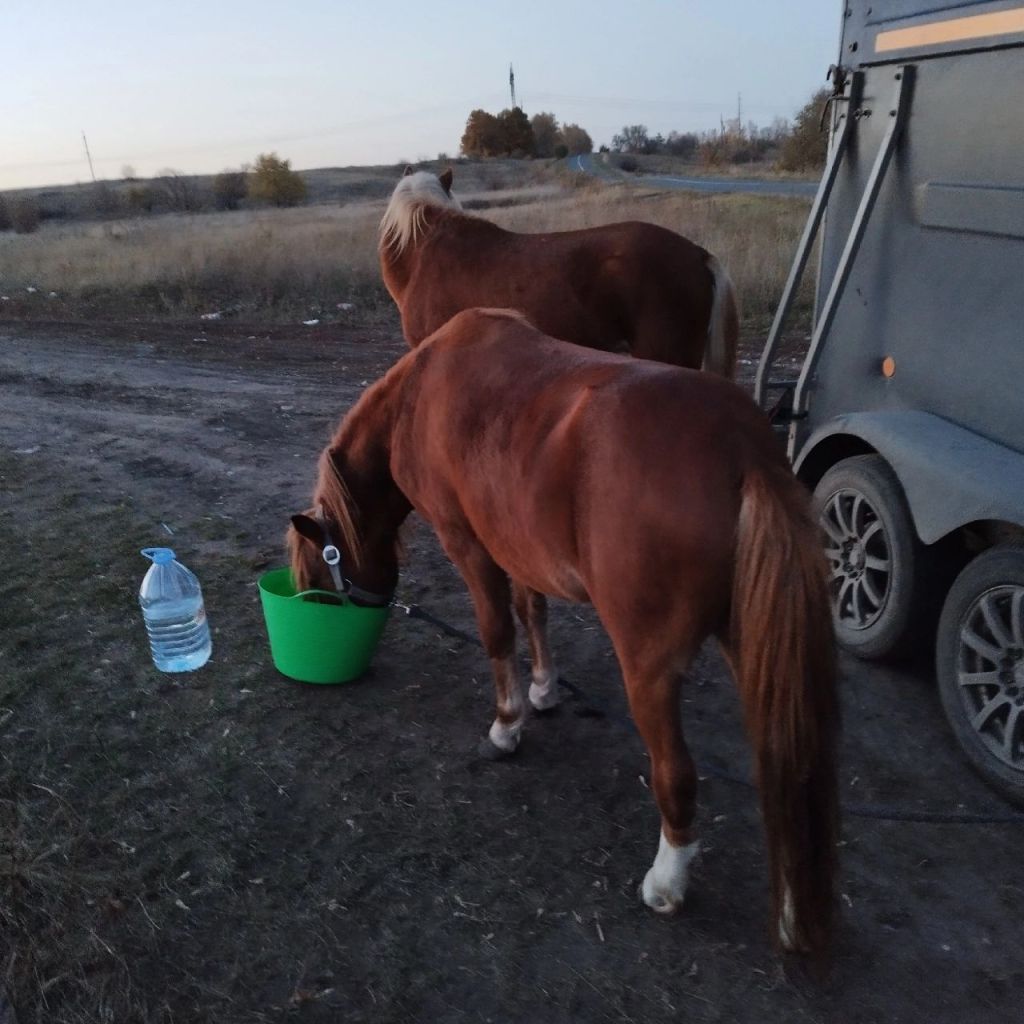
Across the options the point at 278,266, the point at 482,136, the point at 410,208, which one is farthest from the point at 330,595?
the point at 482,136

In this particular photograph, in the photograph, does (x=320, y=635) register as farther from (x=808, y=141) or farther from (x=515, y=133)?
(x=515, y=133)

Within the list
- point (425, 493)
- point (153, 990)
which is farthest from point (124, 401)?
point (153, 990)

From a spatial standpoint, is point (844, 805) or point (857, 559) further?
point (857, 559)

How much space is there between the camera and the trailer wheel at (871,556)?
3494 millimetres

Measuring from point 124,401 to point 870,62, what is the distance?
7.51 m

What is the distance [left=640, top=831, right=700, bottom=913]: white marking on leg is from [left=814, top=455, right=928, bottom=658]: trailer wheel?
51.2 inches

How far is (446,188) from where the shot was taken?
6672 mm

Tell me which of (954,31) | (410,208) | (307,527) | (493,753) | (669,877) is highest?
(954,31)

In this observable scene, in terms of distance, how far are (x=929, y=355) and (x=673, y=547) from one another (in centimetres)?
195

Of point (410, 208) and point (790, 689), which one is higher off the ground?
point (410, 208)

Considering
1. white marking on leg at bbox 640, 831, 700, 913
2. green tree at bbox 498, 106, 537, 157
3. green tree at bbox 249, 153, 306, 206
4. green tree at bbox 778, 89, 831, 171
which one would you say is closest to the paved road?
green tree at bbox 778, 89, 831, 171

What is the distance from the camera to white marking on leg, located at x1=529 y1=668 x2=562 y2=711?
12.1 ft

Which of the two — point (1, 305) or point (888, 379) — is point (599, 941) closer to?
point (888, 379)

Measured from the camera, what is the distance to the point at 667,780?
2.44 m
